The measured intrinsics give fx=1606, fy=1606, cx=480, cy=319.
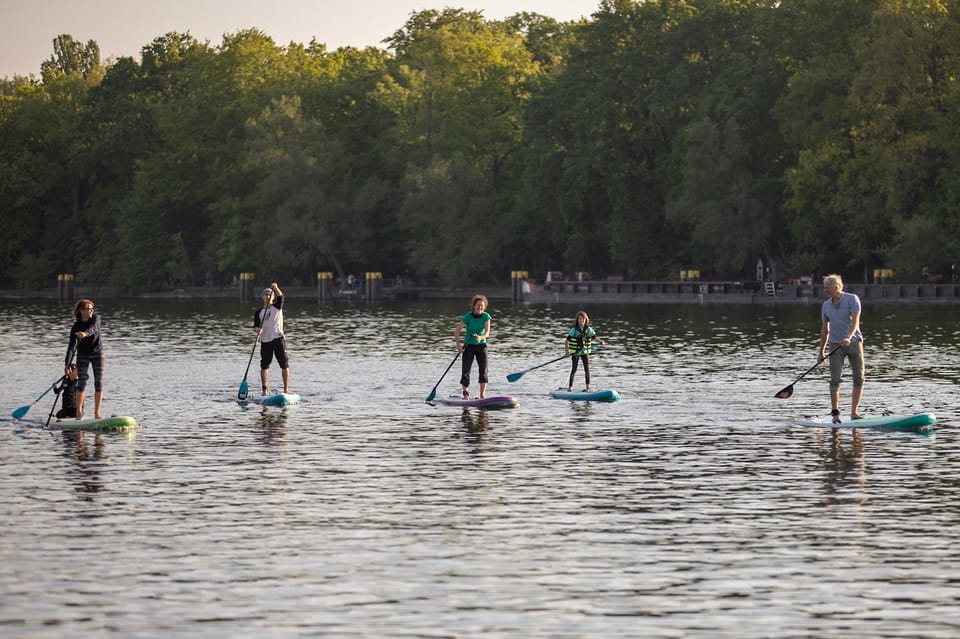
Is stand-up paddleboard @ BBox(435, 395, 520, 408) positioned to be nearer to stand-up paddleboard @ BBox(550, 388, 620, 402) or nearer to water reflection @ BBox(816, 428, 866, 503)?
stand-up paddleboard @ BBox(550, 388, 620, 402)

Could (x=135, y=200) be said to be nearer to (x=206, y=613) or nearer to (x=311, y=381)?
(x=311, y=381)

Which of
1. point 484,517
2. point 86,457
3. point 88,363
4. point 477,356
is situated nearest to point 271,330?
point 477,356

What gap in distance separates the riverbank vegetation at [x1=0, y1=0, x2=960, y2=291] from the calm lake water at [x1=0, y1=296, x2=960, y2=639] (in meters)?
64.4


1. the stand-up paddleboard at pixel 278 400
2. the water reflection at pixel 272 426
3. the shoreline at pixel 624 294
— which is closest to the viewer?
the water reflection at pixel 272 426

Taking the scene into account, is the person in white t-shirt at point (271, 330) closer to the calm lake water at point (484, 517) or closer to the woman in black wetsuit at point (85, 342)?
the calm lake water at point (484, 517)

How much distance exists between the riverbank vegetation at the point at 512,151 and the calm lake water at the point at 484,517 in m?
64.4

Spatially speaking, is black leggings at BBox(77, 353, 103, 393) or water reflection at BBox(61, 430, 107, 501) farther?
black leggings at BBox(77, 353, 103, 393)

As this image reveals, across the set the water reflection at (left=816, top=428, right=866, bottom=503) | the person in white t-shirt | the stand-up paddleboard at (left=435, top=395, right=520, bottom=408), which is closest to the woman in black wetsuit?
the person in white t-shirt

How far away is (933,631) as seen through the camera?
43.2 feet

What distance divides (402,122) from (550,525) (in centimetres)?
11577

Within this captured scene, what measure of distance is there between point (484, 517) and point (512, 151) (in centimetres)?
11319

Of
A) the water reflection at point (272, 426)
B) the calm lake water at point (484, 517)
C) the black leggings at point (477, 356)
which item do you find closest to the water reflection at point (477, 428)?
the calm lake water at point (484, 517)

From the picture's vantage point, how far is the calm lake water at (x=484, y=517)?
1380cm

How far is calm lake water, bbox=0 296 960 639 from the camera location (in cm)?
1380
